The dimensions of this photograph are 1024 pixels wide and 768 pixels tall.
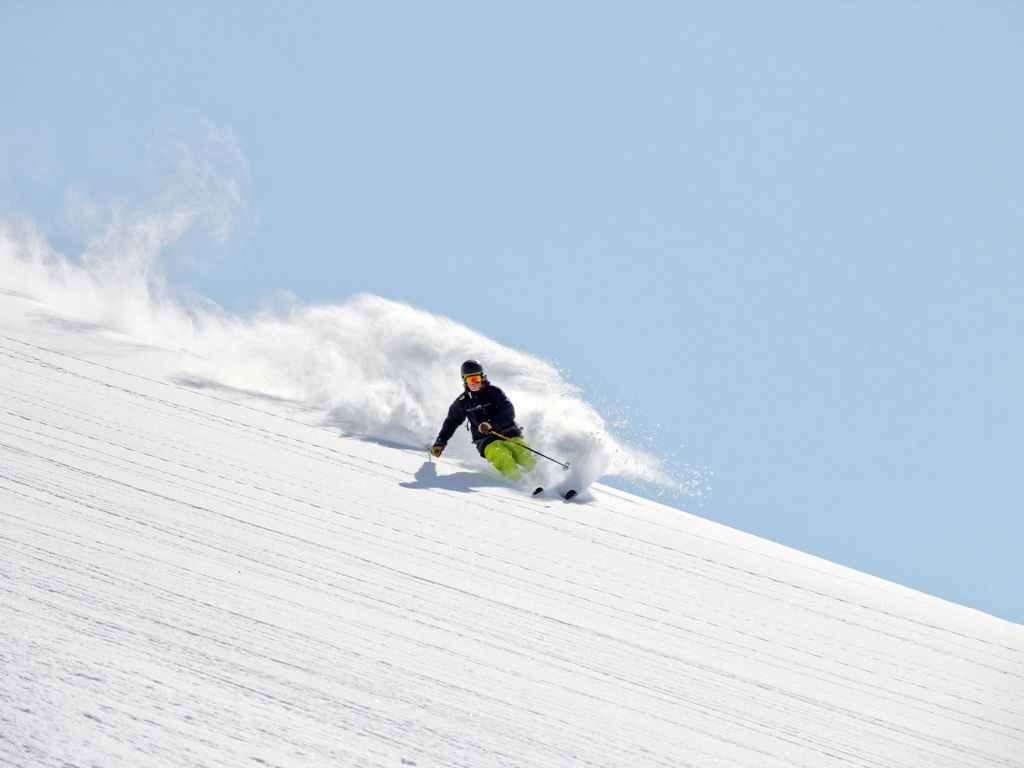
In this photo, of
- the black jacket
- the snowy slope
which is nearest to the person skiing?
the black jacket

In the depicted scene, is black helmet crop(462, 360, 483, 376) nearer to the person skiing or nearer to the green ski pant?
the person skiing

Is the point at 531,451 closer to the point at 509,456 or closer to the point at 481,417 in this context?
the point at 509,456

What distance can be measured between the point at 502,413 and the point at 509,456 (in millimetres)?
743

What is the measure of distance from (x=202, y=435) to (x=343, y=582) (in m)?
3.53

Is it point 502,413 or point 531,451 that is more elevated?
point 502,413

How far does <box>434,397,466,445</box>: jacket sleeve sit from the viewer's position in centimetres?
922

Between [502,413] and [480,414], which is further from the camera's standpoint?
[502,413]

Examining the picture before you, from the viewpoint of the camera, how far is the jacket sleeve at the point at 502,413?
9258 millimetres

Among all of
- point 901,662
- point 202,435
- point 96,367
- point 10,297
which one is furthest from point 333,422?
point 10,297

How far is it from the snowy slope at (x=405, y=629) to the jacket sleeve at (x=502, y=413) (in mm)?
1218

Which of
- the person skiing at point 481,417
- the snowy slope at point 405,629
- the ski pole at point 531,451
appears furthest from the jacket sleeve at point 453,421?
the snowy slope at point 405,629

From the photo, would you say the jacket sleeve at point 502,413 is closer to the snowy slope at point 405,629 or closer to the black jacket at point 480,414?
the black jacket at point 480,414

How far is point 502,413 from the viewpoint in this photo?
30.6 feet

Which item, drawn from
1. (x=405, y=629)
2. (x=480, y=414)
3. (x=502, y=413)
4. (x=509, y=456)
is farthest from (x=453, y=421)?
(x=405, y=629)
